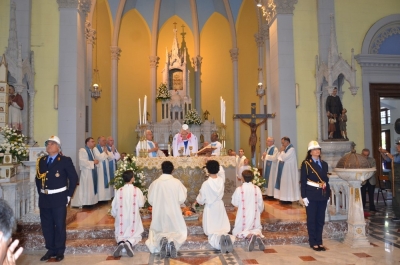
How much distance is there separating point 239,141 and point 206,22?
6213 mm

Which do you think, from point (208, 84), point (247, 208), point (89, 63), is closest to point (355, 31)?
point (247, 208)

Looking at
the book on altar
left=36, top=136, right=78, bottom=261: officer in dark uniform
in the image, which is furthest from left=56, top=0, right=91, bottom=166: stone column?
left=36, top=136, right=78, bottom=261: officer in dark uniform

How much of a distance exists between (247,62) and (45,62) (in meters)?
9.57

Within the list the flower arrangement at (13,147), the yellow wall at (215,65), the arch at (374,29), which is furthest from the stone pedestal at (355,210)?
the yellow wall at (215,65)

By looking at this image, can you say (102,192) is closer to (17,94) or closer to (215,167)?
(17,94)

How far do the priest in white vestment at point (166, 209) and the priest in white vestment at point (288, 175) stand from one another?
3.77 metres

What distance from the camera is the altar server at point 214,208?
5968 millimetres

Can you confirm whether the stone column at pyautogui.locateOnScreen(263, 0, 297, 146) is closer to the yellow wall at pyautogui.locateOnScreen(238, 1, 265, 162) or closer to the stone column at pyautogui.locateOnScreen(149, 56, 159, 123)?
the yellow wall at pyautogui.locateOnScreen(238, 1, 265, 162)

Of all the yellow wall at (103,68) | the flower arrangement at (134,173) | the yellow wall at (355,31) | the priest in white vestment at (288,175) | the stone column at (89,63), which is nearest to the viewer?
the flower arrangement at (134,173)

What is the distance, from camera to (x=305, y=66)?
33.9ft

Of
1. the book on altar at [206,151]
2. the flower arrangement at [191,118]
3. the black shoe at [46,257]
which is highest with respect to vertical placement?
the flower arrangement at [191,118]

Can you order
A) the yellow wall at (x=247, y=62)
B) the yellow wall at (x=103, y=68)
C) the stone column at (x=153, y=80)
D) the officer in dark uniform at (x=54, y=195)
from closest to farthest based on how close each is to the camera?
the officer in dark uniform at (x=54, y=195)
the yellow wall at (x=103, y=68)
the yellow wall at (x=247, y=62)
the stone column at (x=153, y=80)

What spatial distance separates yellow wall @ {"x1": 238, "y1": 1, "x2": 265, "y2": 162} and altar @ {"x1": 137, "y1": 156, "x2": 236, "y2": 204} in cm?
826

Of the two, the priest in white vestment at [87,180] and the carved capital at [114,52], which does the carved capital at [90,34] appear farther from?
the priest in white vestment at [87,180]
